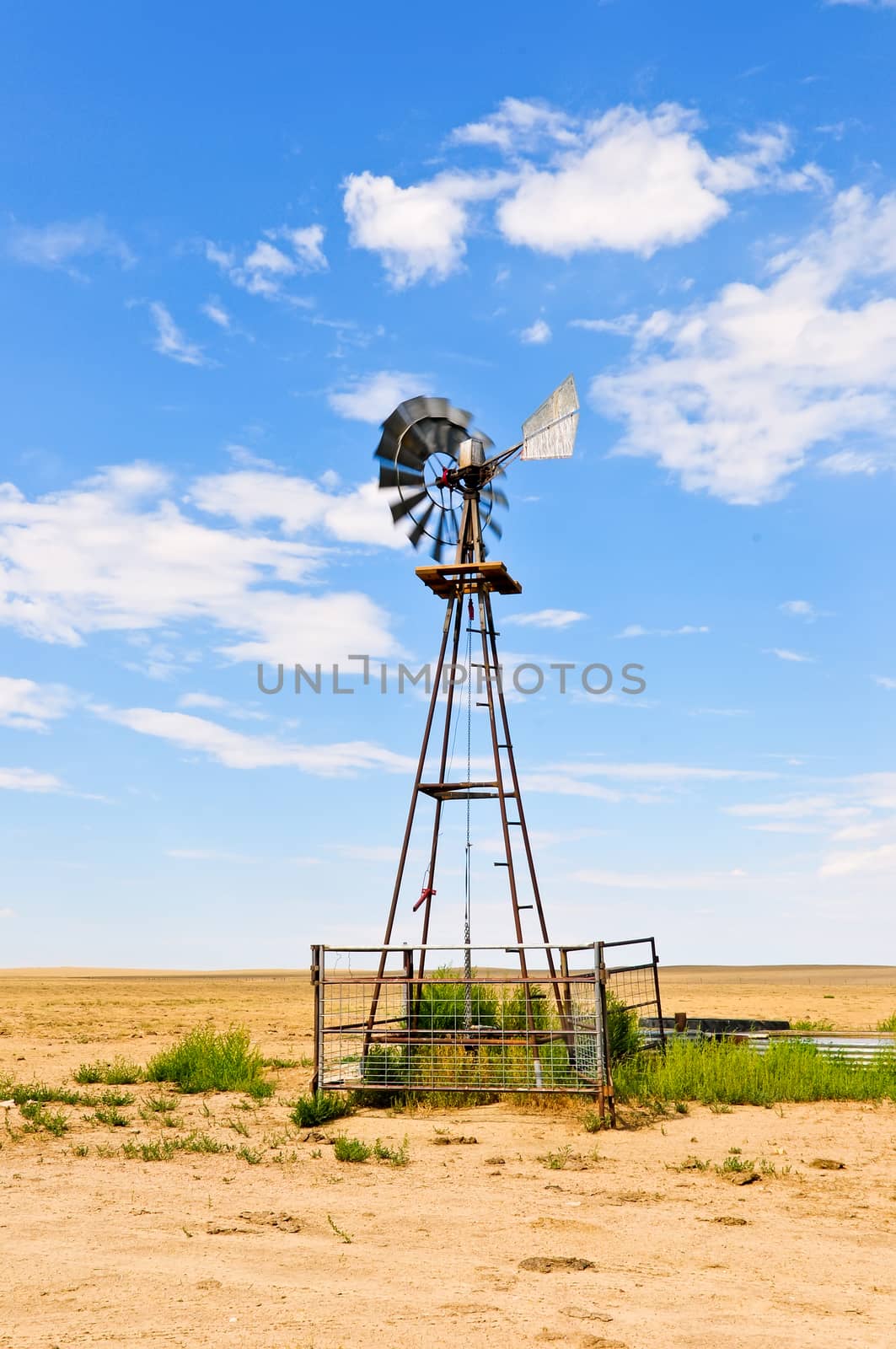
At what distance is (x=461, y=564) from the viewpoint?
15.6 m

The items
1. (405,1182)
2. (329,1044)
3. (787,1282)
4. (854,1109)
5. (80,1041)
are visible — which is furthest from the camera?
(80,1041)

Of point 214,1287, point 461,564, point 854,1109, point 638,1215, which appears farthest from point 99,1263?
point 461,564

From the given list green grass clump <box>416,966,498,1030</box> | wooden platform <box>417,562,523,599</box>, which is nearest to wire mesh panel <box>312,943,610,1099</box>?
green grass clump <box>416,966,498,1030</box>

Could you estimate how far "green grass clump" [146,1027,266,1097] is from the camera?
15125 mm

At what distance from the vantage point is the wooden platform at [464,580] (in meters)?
15.5

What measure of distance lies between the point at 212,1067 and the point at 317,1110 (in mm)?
3755

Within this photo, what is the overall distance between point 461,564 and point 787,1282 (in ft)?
33.6

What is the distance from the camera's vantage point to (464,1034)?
43.4 feet

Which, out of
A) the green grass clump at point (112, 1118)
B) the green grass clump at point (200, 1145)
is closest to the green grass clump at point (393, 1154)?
the green grass clump at point (200, 1145)

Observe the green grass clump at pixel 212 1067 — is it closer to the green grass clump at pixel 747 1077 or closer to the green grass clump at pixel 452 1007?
the green grass clump at pixel 452 1007

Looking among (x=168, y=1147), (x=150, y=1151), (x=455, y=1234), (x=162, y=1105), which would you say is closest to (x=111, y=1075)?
(x=162, y=1105)

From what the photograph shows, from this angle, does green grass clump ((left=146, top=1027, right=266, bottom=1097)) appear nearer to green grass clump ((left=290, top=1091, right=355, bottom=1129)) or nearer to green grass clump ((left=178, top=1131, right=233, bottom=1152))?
green grass clump ((left=290, top=1091, right=355, bottom=1129))

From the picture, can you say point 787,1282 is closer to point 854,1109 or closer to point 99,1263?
point 99,1263

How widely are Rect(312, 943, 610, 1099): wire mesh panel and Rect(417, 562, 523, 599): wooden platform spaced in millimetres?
5006
